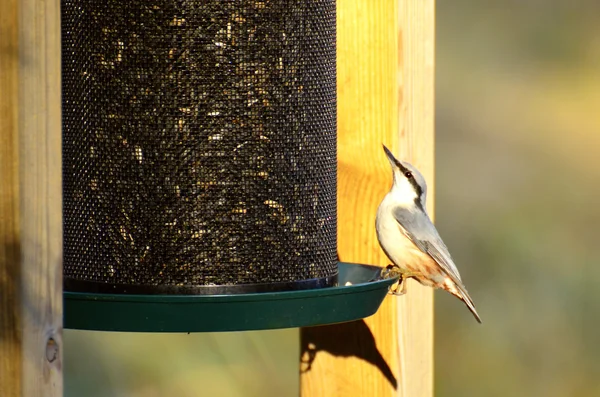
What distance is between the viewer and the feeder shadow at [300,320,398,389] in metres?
3.92

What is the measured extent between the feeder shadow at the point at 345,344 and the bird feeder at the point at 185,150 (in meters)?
0.46

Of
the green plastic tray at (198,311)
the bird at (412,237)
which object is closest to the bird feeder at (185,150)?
the green plastic tray at (198,311)

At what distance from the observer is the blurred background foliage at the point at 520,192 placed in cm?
785

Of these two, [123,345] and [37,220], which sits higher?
[37,220]

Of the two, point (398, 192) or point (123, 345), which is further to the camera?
point (123, 345)

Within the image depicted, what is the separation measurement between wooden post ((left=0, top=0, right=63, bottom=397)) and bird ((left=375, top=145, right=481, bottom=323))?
198 centimetres

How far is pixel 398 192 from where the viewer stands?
5.02 m

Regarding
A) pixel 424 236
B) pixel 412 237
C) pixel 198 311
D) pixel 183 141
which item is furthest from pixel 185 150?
pixel 424 236

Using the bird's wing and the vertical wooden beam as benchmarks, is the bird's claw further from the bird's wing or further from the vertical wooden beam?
the bird's wing

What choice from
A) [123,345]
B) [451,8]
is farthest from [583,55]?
[123,345]

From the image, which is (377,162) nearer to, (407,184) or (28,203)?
(407,184)

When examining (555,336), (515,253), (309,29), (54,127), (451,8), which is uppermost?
(451,8)

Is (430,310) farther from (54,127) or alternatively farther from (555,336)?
(555,336)

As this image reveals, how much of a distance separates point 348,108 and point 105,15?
0.98 meters
